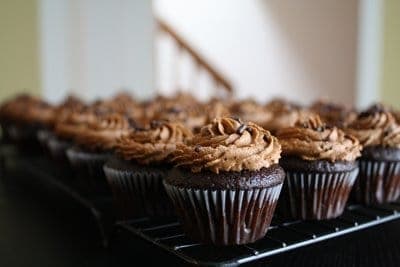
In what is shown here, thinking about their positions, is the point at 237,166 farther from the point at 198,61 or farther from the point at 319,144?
the point at 198,61

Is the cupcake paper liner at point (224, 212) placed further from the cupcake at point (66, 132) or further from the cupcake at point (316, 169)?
the cupcake at point (66, 132)

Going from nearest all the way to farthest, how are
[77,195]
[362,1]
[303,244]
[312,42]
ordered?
1. [303,244]
2. [77,195]
3. [362,1]
4. [312,42]

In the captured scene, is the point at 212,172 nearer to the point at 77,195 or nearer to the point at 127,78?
the point at 77,195

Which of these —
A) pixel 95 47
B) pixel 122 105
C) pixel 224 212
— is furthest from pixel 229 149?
pixel 95 47

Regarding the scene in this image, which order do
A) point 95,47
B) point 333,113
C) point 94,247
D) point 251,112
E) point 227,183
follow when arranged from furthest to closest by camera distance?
point 95,47
point 251,112
point 333,113
point 94,247
point 227,183

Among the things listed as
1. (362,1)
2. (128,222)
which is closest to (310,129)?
(128,222)
